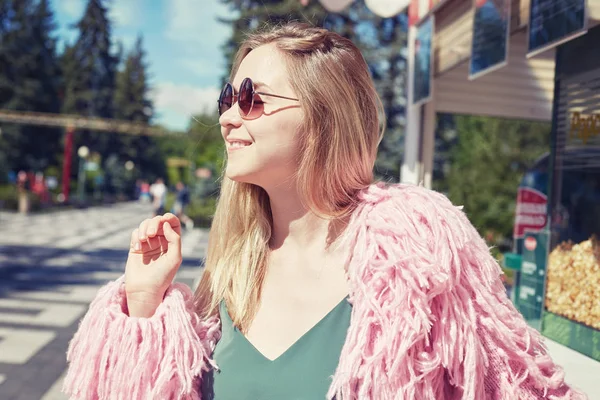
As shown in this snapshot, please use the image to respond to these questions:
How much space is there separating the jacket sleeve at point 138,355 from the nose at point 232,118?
465mm

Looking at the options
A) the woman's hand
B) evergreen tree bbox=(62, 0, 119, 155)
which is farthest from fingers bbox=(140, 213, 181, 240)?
evergreen tree bbox=(62, 0, 119, 155)

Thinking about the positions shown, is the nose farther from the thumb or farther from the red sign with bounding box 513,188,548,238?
the red sign with bounding box 513,188,548,238

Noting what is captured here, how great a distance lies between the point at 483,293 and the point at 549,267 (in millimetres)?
1378

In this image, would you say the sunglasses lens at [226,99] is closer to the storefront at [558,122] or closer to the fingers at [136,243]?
the fingers at [136,243]

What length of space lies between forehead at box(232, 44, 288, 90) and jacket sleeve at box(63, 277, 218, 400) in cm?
60

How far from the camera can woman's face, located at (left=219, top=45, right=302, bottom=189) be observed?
1.35 m

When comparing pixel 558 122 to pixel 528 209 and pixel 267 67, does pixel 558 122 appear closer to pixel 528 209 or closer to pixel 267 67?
pixel 267 67

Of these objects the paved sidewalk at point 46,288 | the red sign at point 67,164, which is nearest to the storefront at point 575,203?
the paved sidewalk at point 46,288

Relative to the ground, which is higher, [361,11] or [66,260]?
[361,11]

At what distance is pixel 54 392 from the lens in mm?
4223

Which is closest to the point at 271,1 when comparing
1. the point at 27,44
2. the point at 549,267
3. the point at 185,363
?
the point at 549,267

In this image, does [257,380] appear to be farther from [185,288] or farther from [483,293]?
[483,293]

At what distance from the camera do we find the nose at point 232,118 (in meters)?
1.39

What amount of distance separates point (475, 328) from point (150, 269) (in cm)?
81
